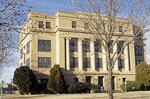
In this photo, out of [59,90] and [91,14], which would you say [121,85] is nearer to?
[59,90]

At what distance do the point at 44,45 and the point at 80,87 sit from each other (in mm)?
10349

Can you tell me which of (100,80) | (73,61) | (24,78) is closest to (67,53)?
(73,61)

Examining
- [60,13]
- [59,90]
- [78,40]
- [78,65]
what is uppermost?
[60,13]

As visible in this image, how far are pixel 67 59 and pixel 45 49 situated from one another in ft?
14.1

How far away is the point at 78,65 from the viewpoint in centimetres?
6078

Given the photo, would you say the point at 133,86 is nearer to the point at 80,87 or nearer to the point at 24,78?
the point at 80,87

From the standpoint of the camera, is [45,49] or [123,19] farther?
[45,49]

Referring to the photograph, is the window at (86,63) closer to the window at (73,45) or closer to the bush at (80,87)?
the window at (73,45)

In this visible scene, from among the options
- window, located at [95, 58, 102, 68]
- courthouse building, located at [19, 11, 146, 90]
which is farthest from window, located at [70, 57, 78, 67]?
window, located at [95, 58, 102, 68]

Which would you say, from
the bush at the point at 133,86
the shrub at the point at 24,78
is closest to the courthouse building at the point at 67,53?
the bush at the point at 133,86

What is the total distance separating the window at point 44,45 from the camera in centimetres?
5922

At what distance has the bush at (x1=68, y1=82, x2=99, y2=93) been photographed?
54634 millimetres

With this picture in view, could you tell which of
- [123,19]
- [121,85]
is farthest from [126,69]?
[123,19]

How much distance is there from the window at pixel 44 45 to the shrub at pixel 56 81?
4.95 m
